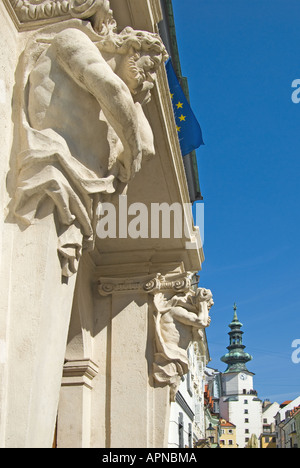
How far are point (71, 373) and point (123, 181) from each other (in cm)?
294

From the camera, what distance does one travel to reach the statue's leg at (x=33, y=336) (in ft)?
10.8

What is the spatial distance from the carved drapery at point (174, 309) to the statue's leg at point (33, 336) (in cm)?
344

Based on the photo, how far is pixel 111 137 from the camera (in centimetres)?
430

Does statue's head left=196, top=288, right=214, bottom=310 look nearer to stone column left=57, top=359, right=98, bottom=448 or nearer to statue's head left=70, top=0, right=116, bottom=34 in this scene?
stone column left=57, top=359, right=98, bottom=448

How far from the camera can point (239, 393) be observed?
12394 cm

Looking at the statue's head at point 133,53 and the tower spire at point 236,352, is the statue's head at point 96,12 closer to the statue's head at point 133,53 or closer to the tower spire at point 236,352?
the statue's head at point 133,53

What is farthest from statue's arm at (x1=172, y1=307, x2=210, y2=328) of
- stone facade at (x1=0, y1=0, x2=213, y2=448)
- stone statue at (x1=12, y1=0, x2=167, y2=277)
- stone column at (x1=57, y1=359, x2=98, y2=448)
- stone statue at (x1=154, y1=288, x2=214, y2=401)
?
stone statue at (x1=12, y1=0, x2=167, y2=277)

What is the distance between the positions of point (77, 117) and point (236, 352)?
432ft

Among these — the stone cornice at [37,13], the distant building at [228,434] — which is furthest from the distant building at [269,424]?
the stone cornice at [37,13]

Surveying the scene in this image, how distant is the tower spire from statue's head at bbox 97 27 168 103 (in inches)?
5071

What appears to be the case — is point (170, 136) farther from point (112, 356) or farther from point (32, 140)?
point (112, 356)

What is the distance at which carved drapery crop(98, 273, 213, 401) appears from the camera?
7.08 meters

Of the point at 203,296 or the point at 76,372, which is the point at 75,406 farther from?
the point at 203,296
